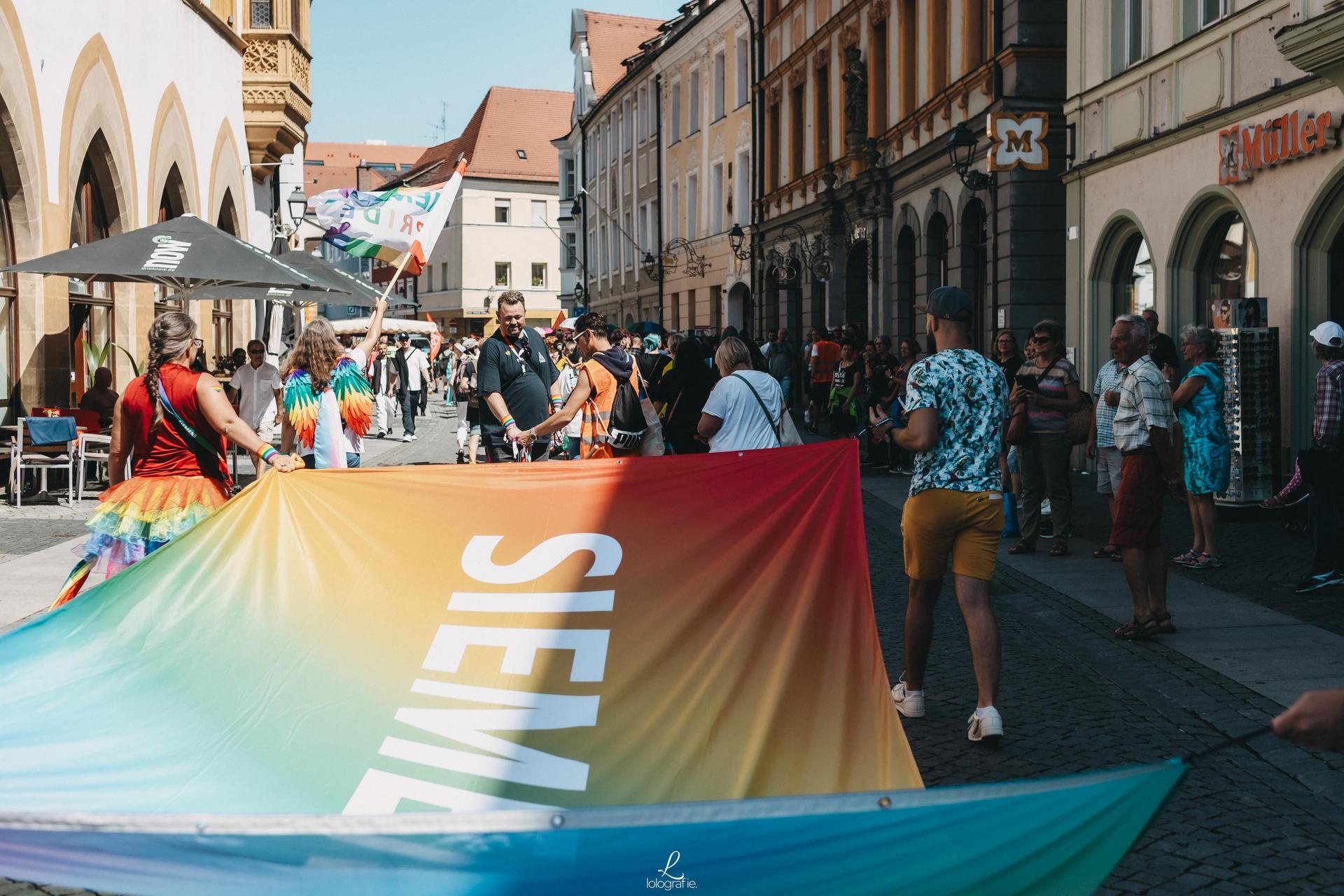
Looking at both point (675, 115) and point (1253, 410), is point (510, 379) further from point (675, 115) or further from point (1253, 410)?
point (675, 115)

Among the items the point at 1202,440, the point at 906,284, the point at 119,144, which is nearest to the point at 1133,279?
the point at 1202,440

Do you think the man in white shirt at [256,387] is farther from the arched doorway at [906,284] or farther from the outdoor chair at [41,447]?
the arched doorway at [906,284]

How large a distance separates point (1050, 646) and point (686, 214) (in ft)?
140

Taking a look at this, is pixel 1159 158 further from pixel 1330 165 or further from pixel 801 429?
pixel 801 429

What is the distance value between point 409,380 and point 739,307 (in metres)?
17.7

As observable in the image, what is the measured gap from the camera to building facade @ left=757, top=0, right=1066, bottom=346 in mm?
20844

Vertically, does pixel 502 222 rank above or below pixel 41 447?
above

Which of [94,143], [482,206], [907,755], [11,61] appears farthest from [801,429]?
[482,206]

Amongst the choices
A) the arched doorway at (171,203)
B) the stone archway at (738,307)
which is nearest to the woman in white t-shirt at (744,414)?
the arched doorway at (171,203)

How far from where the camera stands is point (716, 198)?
46125 mm

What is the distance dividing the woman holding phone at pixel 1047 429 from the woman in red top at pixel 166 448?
20.2ft

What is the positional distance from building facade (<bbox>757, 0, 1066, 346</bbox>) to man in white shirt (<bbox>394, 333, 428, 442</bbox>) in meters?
9.33

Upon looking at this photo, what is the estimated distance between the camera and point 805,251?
116 feet

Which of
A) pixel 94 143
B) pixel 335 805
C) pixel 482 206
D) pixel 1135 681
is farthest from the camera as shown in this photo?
pixel 482 206
